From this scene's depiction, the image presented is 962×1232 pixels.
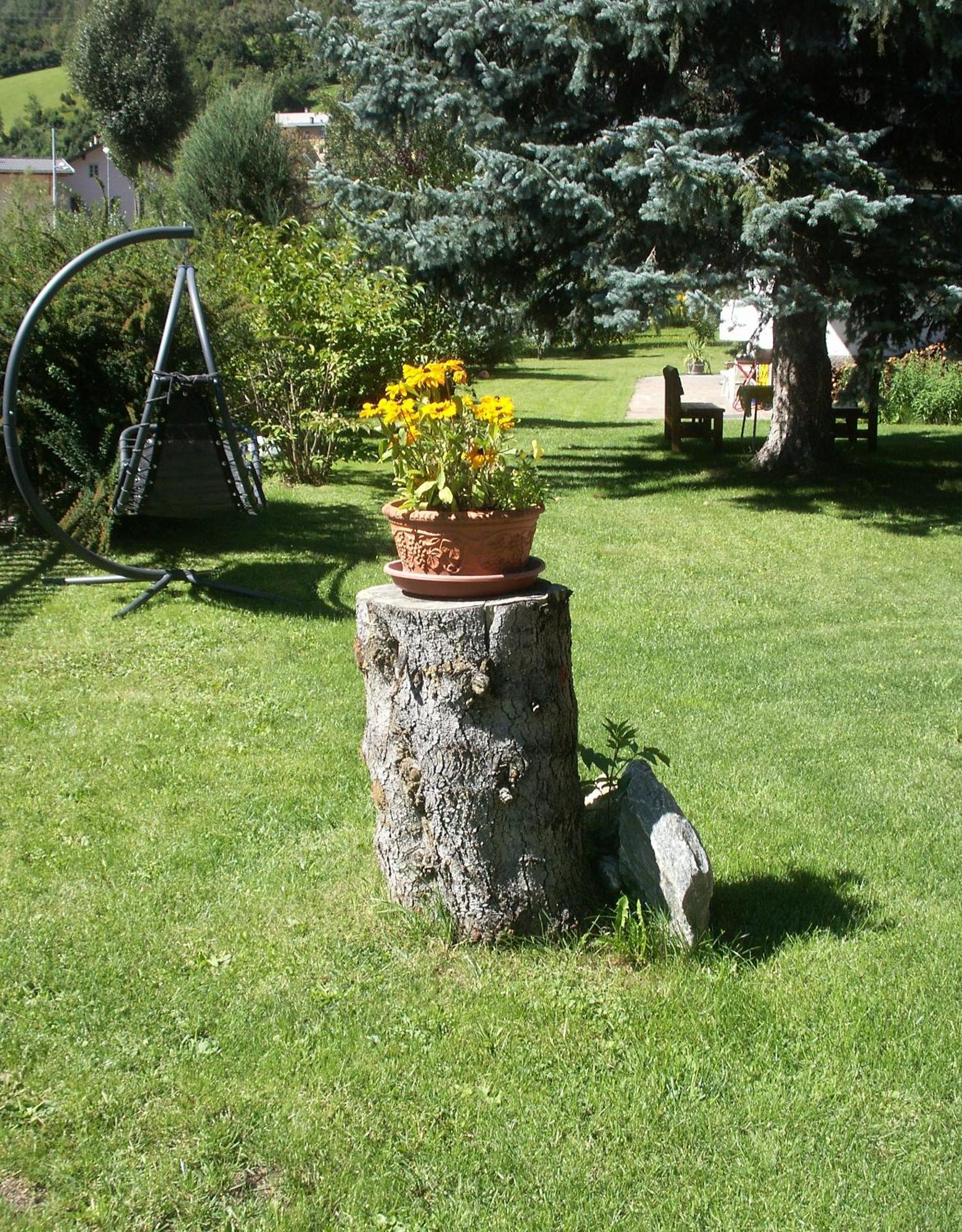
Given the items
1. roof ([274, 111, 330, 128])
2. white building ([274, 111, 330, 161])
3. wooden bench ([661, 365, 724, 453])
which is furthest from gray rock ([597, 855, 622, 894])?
roof ([274, 111, 330, 128])

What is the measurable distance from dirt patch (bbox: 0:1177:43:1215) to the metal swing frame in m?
4.72

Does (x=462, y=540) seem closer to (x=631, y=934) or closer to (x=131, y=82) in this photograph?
(x=631, y=934)

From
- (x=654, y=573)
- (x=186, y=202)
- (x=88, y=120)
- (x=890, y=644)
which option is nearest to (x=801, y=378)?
(x=654, y=573)

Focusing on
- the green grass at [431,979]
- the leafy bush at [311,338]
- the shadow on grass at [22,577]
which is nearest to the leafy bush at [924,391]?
the leafy bush at [311,338]

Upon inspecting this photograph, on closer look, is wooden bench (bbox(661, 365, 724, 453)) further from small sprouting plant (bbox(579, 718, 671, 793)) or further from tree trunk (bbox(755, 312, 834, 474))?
small sprouting plant (bbox(579, 718, 671, 793))

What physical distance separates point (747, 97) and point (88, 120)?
66011 millimetres

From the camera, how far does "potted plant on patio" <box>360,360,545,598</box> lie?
3.41m

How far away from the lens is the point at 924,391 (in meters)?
18.5

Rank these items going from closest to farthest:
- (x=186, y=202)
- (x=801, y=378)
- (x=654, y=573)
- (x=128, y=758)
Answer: (x=128, y=758) < (x=654, y=573) < (x=801, y=378) < (x=186, y=202)

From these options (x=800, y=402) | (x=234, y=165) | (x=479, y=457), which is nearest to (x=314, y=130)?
(x=234, y=165)

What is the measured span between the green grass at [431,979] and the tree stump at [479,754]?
7.4 inches

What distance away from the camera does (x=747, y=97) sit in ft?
35.8

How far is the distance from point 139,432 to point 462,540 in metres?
4.57

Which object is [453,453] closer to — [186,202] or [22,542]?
[22,542]
